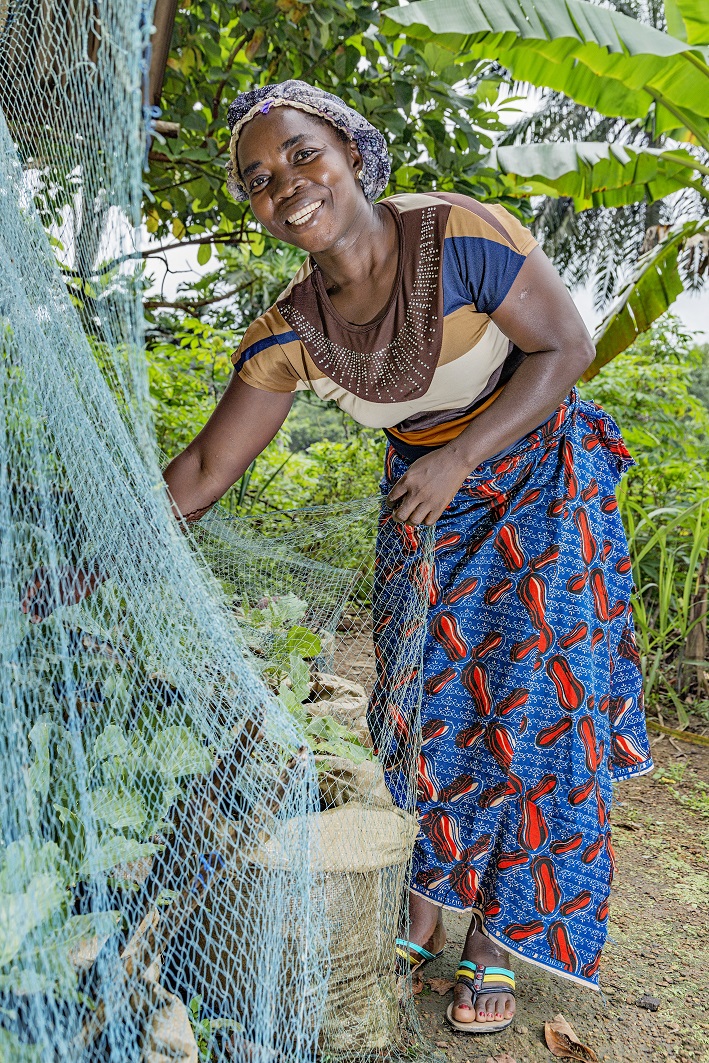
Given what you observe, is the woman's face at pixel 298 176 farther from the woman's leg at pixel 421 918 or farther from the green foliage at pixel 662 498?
the green foliage at pixel 662 498

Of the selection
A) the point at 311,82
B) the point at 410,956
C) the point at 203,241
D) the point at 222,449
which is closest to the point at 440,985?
the point at 410,956

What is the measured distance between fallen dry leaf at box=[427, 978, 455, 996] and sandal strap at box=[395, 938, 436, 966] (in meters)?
0.05

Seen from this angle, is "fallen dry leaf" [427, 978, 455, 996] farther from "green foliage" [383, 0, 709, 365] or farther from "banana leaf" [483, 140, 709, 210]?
"banana leaf" [483, 140, 709, 210]

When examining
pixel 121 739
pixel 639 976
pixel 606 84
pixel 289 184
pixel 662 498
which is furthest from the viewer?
pixel 662 498

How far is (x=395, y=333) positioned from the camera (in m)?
1.77

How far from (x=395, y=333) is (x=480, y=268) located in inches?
8.2

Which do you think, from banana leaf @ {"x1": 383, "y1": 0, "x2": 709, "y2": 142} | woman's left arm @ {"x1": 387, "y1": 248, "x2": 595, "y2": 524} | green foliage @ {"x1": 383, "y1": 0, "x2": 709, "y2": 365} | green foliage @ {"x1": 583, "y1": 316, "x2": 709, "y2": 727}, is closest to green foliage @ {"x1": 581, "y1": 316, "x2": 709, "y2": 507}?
green foliage @ {"x1": 583, "y1": 316, "x2": 709, "y2": 727}

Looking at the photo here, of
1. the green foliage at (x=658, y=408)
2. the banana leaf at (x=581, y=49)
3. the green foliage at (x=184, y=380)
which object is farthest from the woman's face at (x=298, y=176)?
the green foliage at (x=658, y=408)

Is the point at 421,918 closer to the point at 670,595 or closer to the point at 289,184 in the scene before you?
the point at 289,184

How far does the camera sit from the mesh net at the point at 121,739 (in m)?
1.21

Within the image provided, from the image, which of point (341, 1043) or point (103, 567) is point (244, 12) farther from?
point (341, 1043)

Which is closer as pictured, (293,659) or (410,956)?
(293,659)

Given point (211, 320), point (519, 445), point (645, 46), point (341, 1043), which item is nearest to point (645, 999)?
point (341, 1043)

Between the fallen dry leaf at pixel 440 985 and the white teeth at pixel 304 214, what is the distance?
1660mm
